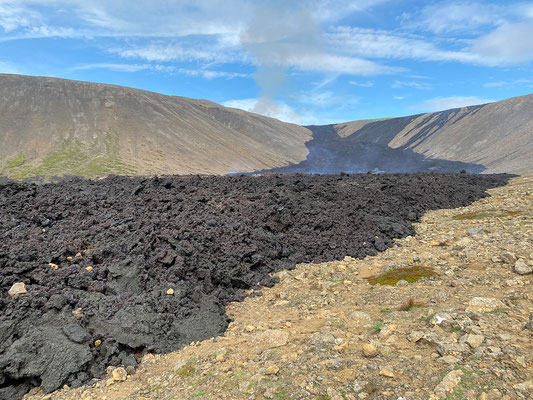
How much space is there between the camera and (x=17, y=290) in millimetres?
7066

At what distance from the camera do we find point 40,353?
5.89 meters

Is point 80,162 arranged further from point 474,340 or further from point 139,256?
point 474,340

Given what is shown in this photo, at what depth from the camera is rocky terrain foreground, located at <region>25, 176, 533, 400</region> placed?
4522 mm

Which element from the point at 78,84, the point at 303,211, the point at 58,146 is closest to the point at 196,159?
the point at 58,146

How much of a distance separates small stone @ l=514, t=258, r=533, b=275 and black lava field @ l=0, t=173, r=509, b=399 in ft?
15.4

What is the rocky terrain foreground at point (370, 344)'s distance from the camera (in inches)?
178

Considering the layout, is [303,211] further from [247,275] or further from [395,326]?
[395,326]

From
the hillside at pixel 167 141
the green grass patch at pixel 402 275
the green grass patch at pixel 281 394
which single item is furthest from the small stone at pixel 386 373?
the hillside at pixel 167 141

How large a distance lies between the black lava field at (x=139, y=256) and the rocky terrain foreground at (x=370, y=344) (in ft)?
1.59

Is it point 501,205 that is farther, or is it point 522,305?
point 501,205

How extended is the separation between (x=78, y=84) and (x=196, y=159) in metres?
46.5

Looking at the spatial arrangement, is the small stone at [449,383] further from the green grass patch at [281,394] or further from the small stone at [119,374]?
the small stone at [119,374]

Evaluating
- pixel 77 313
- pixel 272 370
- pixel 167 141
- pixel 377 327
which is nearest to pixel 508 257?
pixel 377 327

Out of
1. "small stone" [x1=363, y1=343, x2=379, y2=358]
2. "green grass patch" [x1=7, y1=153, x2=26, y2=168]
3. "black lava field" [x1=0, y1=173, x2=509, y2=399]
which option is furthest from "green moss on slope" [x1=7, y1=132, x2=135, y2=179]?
"small stone" [x1=363, y1=343, x2=379, y2=358]
